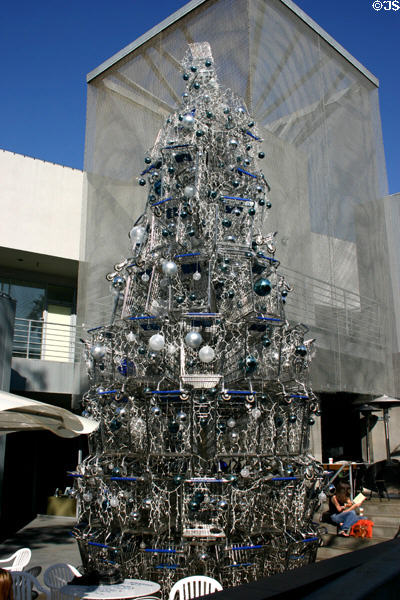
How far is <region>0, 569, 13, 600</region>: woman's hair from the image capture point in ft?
9.16

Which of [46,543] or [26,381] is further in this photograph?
[26,381]

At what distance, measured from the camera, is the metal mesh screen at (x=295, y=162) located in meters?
9.95

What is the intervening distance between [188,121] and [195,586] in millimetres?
4839

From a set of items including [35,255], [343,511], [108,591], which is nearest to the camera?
[108,591]

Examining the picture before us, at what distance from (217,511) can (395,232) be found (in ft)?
43.7

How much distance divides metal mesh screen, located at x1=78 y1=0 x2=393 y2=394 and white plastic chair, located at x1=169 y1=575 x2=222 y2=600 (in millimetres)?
5972

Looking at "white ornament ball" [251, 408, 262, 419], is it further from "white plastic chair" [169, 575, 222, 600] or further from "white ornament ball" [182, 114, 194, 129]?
"white ornament ball" [182, 114, 194, 129]

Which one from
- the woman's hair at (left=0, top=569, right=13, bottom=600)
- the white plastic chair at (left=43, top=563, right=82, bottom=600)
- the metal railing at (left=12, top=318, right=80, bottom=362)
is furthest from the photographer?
the metal railing at (left=12, top=318, right=80, bottom=362)

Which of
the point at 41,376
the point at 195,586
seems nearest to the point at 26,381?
the point at 41,376

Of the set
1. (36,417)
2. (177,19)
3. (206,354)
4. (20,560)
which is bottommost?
(20,560)

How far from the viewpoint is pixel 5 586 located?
281 centimetres

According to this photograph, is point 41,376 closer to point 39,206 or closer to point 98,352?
point 39,206

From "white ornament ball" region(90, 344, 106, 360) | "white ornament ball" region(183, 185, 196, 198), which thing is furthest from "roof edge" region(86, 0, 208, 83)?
"white ornament ball" region(90, 344, 106, 360)


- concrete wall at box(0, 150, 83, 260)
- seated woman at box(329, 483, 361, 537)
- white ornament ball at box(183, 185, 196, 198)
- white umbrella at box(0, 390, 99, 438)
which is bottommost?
seated woman at box(329, 483, 361, 537)
